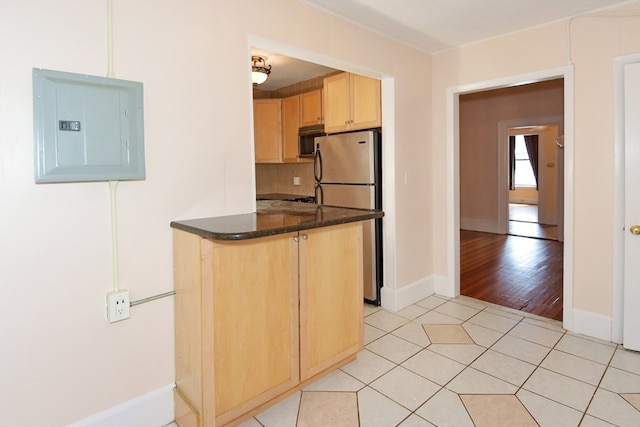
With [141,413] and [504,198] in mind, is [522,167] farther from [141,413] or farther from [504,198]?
[141,413]

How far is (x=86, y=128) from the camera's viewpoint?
1584 mm

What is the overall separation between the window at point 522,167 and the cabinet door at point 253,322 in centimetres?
1235

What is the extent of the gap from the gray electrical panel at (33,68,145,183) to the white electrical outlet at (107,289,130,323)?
528mm

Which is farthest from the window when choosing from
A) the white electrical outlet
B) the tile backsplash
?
the white electrical outlet

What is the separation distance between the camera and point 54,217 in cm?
157

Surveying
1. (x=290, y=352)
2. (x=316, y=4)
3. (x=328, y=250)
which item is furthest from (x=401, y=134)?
(x=290, y=352)

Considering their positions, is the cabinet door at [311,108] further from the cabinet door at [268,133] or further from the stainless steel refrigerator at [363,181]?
the stainless steel refrigerator at [363,181]

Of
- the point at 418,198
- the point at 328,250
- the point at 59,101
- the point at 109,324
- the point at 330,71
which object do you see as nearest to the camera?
the point at 59,101

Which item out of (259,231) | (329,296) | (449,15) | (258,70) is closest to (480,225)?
Result: (449,15)

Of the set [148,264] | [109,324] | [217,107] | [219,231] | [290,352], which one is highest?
[217,107]

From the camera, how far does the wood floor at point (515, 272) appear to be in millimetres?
3553

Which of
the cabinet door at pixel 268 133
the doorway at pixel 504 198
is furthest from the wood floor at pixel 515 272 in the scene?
the cabinet door at pixel 268 133

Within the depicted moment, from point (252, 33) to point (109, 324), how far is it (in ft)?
5.68

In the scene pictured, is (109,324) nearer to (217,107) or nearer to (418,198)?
(217,107)
